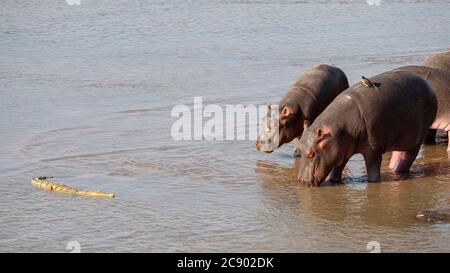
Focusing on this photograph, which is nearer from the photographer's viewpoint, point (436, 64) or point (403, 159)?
point (403, 159)

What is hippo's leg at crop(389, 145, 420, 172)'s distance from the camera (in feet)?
30.2

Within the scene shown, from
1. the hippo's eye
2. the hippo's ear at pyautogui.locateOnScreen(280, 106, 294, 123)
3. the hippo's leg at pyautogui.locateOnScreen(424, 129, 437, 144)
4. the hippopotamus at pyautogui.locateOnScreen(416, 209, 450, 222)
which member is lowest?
the hippo's leg at pyautogui.locateOnScreen(424, 129, 437, 144)

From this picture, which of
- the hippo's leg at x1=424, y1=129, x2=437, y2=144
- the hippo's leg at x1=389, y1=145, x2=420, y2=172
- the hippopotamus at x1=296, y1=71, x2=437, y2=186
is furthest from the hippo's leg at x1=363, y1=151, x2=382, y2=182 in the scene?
the hippo's leg at x1=424, y1=129, x2=437, y2=144

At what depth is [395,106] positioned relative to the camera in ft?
29.0

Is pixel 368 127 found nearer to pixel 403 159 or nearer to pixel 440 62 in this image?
pixel 403 159

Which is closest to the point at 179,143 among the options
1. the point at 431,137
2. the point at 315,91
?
the point at 315,91

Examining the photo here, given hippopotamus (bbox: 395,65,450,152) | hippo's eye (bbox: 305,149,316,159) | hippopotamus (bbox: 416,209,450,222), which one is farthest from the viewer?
hippopotamus (bbox: 395,65,450,152)

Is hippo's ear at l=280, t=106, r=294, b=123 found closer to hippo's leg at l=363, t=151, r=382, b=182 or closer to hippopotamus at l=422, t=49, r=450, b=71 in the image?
hippo's leg at l=363, t=151, r=382, b=182

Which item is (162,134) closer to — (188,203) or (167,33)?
(188,203)

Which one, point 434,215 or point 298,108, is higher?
point 298,108

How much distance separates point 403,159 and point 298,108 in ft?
4.27

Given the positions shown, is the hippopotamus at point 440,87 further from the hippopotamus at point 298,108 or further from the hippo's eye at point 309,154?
the hippo's eye at point 309,154
